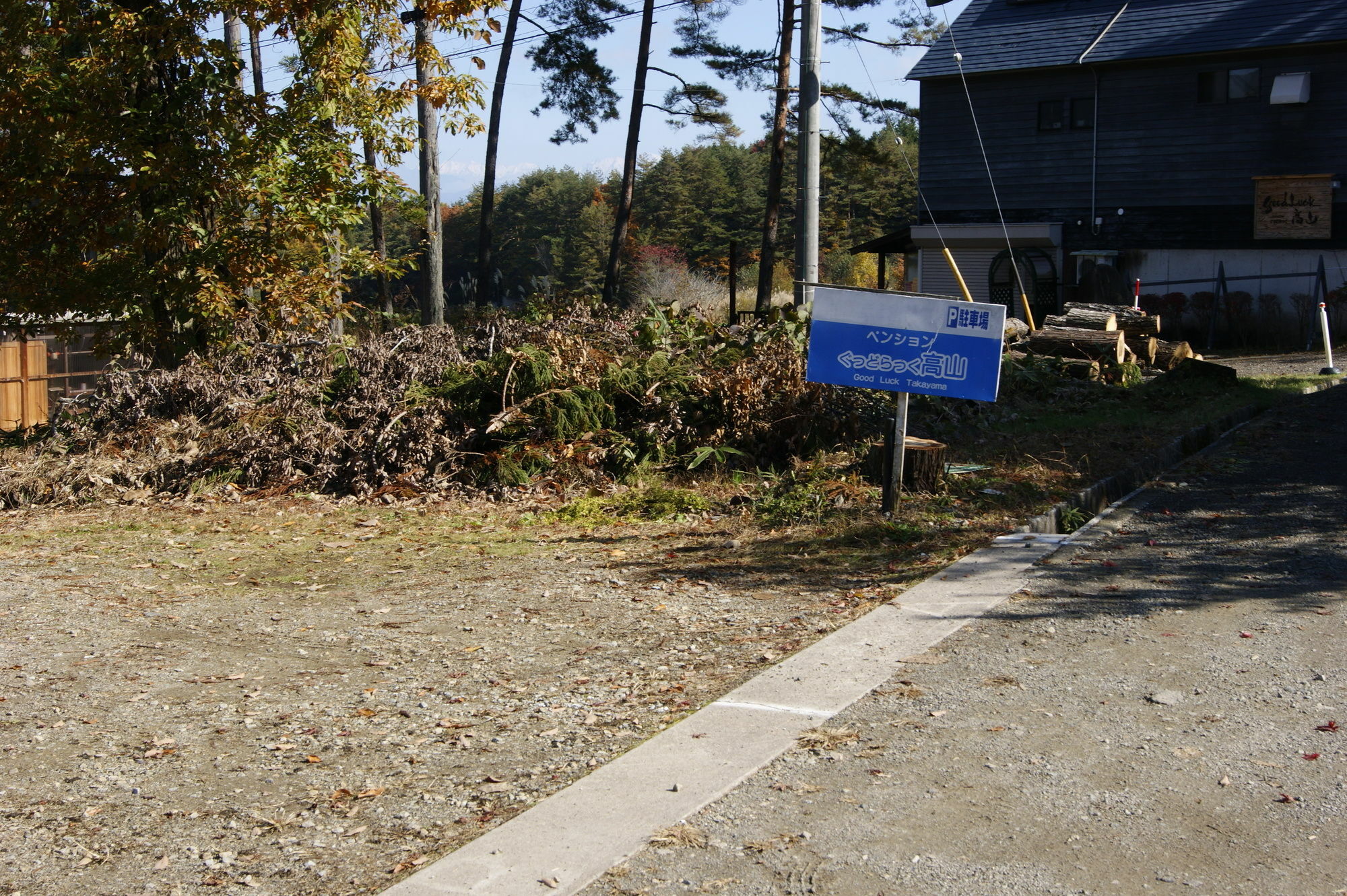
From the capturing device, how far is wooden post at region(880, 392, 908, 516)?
8.27 m

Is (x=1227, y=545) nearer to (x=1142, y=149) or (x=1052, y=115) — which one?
(x=1142, y=149)

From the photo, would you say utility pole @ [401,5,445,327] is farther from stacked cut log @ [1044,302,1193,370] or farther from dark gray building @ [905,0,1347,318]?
dark gray building @ [905,0,1347,318]

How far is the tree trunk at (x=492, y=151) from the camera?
30.3 metres

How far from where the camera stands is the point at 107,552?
27.5ft

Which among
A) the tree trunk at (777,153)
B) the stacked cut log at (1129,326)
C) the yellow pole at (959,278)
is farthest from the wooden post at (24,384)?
the stacked cut log at (1129,326)

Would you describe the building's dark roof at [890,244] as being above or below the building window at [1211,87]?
below

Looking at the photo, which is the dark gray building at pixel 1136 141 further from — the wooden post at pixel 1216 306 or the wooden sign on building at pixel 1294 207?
the wooden post at pixel 1216 306

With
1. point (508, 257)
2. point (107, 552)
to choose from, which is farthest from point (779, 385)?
point (508, 257)

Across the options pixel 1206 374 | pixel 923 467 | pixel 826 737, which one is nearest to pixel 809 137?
pixel 923 467

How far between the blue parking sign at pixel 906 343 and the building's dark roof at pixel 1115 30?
21.7 metres

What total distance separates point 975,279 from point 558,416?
72.6 feet

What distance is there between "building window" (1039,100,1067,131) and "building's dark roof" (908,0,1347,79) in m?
0.95

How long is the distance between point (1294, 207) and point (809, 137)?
1701cm

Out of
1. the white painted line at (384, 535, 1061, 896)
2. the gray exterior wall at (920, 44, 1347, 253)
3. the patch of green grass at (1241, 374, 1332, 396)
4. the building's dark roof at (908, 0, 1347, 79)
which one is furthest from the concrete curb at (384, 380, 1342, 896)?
the building's dark roof at (908, 0, 1347, 79)
